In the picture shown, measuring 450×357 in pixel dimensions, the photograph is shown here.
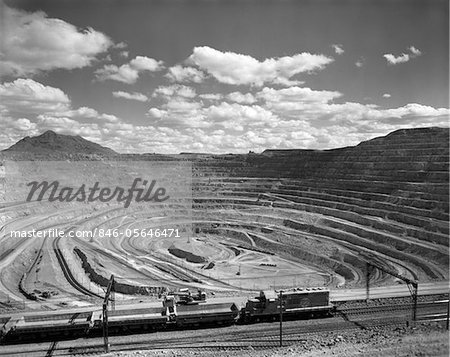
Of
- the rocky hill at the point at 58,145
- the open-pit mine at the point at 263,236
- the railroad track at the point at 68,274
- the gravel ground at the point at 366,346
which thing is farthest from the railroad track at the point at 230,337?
the rocky hill at the point at 58,145

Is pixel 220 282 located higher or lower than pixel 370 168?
lower

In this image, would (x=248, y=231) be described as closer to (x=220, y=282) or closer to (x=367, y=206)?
(x=367, y=206)

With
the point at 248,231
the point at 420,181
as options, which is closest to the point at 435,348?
the point at 248,231

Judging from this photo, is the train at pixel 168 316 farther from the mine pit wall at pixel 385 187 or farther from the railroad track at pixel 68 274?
the mine pit wall at pixel 385 187

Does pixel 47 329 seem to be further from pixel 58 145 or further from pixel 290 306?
pixel 58 145

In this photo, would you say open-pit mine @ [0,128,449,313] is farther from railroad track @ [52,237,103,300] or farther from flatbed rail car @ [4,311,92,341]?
flatbed rail car @ [4,311,92,341]

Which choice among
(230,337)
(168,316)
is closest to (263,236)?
(168,316)
